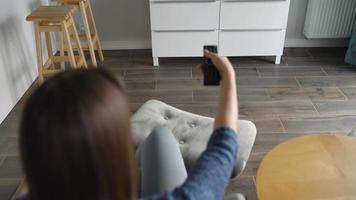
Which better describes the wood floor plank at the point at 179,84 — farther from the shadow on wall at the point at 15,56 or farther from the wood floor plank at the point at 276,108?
the shadow on wall at the point at 15,56

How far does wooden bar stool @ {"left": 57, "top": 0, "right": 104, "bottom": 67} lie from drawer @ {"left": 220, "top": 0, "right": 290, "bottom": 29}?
3.80 ft

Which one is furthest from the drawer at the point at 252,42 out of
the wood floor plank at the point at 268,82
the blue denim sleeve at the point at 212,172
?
the blue denim sleeve at the point at 212,172

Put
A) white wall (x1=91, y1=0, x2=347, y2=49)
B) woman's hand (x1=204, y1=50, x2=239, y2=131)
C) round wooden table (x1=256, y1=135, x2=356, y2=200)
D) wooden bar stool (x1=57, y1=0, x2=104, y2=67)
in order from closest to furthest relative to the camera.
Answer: woman's hand (x1=204, y1=50, x2=239, y2=131) → round wooden table (x1=256, y1=135, x2=356, y2=200) → wooden bar stool (x1=57, y1=0, x2=104, y2=67) → white wall (x1=91, y1=0, x2=347, y2=49)

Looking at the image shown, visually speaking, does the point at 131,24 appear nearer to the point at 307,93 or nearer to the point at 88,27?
the point at 88,27

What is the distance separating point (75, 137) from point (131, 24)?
3.04m

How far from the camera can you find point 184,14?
284cm

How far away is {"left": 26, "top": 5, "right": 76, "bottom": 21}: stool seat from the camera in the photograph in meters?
2.30

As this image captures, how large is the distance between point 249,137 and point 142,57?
2036 millimetres

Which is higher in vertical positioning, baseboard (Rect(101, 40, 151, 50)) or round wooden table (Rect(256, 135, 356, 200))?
round wooden table (Rect(256, 135, 356, 200))

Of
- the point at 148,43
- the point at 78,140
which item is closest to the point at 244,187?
the point at 78,140

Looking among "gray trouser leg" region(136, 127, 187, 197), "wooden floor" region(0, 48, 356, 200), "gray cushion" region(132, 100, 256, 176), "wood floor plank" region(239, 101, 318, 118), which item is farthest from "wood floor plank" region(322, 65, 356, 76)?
"gray trouser leg" region(136, 127, 187, 197)

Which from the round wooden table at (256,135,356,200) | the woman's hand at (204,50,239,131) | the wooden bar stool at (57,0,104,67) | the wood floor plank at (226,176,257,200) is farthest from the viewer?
the wooden bar stool at (57,0,104,67)

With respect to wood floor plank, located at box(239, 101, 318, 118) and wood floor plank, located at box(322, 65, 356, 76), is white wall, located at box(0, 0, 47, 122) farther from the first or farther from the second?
wood floor plank, located at box(322, 65, 356, 76)

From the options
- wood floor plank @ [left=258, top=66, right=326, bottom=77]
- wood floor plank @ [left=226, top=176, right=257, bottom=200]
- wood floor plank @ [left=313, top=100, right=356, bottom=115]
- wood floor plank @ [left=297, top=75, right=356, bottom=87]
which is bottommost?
wood floor plank @ [left=226, top=176, right=257, bottom=200]
